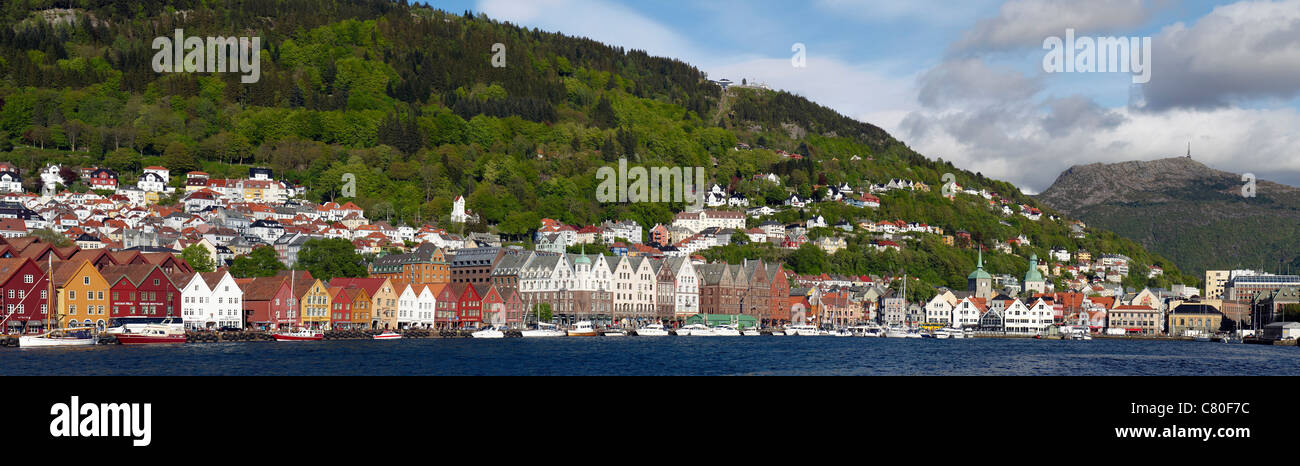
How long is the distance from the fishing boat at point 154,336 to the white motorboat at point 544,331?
1140 inches

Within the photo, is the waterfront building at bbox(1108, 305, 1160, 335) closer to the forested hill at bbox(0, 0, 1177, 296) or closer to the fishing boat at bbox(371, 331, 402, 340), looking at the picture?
the forested hill at bbox(0, 0, 1177, 296)

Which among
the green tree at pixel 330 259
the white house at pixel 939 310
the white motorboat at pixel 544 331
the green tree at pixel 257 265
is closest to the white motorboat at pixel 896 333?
the white house at pixel 939 310

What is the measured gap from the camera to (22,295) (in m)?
68.0

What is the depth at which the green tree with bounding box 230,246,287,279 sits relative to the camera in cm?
9525

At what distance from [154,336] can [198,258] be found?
32.4 metres

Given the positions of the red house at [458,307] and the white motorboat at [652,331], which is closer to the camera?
the red house at [458,307]

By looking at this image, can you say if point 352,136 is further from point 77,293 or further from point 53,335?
point 53,335

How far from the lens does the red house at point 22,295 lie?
67.4 meters

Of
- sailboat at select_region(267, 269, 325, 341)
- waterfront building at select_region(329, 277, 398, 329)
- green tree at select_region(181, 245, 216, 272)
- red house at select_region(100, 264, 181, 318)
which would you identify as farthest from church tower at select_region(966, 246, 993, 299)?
red house at select_region(100, 264, 181, 318)

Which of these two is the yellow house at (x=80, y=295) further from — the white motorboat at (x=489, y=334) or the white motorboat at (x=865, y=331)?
the white motorboat at (x=865, y=331)

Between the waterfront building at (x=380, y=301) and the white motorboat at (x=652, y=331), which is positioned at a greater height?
the waterfront building at (x=380, y=301)

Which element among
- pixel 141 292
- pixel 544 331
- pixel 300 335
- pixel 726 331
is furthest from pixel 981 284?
pixel 141 292
